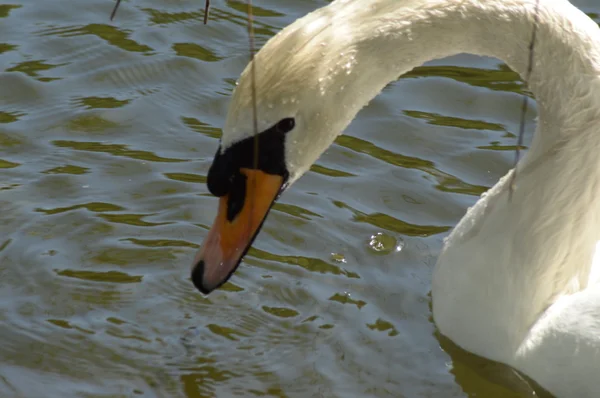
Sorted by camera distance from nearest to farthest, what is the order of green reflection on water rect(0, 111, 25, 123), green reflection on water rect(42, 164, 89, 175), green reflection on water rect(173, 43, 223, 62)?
green reflection on water rect(42, 164, 89, 175) < green reflection on water rect(0, 111, 25, 123) < green reflection on water rect(173, 43, 223, 62)

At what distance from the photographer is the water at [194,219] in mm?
5363

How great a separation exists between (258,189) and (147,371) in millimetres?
1043

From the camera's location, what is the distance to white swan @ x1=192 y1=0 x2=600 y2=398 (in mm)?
4496

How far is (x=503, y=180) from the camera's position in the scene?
532 centimetres

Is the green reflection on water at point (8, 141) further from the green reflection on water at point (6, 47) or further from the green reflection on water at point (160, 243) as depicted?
the green reflection on water at point (160, 243)

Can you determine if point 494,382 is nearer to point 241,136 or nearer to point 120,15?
point 241,136

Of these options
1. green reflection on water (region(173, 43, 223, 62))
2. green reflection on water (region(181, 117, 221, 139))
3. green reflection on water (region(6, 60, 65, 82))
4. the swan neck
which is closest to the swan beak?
the swan neck

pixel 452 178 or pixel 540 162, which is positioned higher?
pixel 540 162

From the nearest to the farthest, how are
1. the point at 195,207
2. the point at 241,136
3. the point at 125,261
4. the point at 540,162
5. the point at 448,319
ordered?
the point at 241,136, the point at 540,162, the point at 448,319, the point at 125,261, the point at 195,207

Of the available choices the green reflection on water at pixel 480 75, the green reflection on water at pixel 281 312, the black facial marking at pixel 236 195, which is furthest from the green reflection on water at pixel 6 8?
the black facial marking at pixel 236 195

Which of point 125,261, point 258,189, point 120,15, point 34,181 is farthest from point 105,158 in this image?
point 258,189

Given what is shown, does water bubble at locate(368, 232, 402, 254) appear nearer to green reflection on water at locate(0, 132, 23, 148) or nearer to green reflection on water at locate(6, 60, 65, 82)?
green reflection on water at locate(0, 132, 23, 148)

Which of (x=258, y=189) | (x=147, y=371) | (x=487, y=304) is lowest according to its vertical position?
(x=147, y=371)

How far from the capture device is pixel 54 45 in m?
7.96
